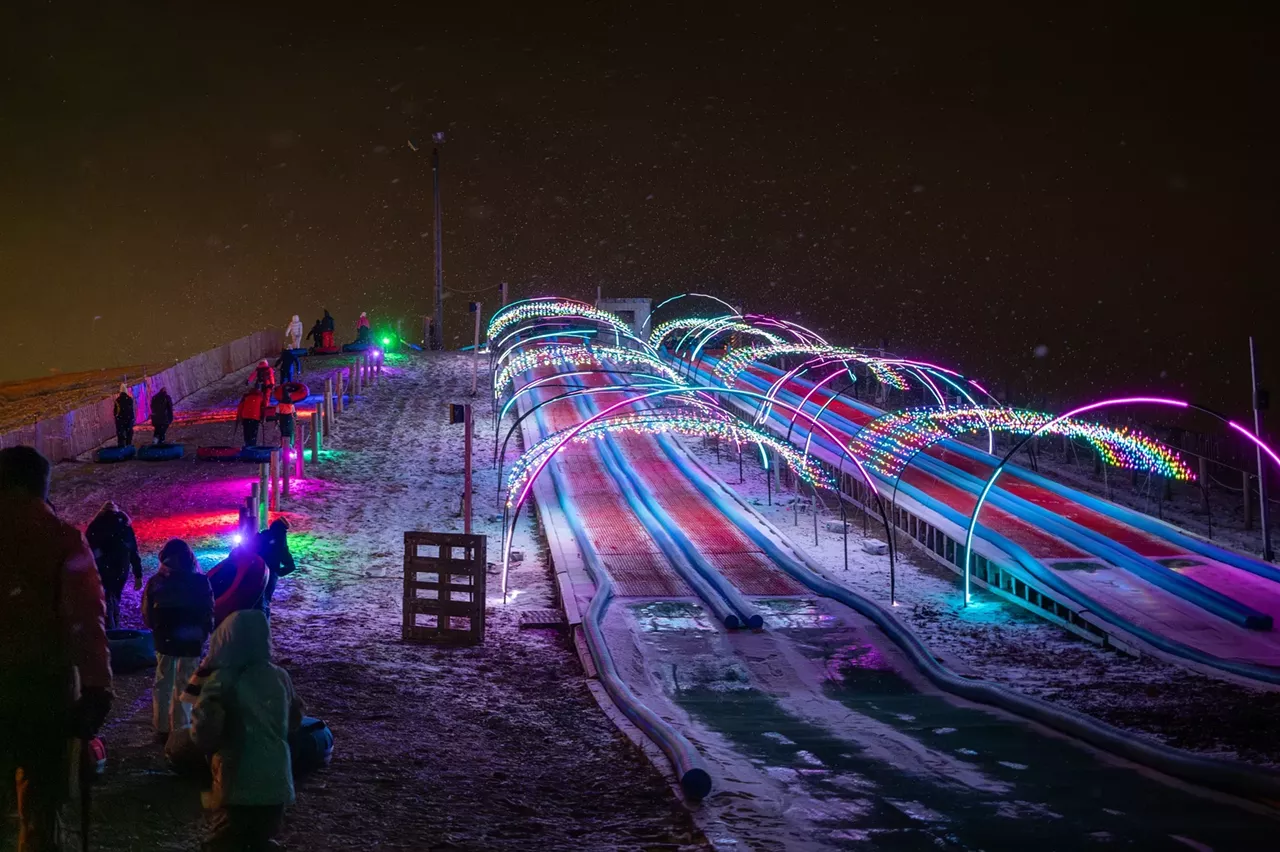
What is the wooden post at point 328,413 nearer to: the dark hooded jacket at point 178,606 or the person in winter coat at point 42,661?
the dark hooded jacket at point 178,606

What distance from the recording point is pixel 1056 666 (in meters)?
13.8

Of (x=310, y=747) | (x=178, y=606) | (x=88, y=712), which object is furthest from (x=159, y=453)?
(x=88, y=712)

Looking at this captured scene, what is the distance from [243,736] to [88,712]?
0.65 m

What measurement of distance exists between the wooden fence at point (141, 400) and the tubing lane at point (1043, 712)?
456 inches

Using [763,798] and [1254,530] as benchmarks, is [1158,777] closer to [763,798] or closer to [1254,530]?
[763,798]

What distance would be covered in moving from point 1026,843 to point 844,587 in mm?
9842

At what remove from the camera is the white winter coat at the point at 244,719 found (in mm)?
5035

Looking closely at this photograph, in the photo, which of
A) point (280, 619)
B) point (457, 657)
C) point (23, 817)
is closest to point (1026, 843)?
point (23, 817)

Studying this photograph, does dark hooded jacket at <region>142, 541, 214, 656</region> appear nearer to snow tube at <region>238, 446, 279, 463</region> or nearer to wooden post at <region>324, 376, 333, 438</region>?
snow tube at <region>238, 446, 279, 463</region>

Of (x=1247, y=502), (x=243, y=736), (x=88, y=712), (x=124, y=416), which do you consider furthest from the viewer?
(x=124, y=416)

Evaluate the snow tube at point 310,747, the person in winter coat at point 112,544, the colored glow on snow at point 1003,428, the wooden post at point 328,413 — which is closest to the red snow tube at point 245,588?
the snow tube at point 310,747

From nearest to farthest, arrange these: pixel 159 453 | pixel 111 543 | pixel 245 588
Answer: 1. pixel 245 588
2. pixel 111 543
3. pixel 159 453

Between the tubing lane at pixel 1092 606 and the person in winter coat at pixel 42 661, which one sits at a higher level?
the person in winter coat at pixel 42 661

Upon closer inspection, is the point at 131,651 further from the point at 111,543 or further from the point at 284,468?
the point at 284,468
